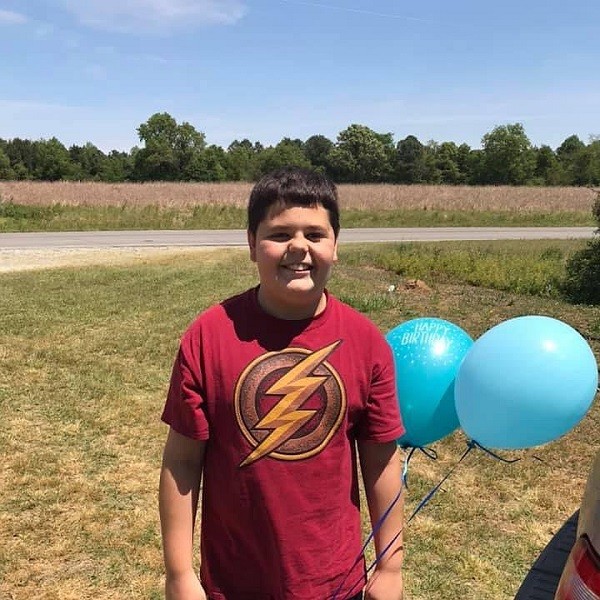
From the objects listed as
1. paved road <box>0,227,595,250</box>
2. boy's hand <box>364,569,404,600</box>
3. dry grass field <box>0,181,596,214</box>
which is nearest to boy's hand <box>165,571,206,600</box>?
boy's hand <box>364,569,404,600</box>

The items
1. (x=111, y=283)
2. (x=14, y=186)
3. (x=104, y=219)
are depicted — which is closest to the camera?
(x=111, y=283)

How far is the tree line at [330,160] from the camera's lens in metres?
56.5

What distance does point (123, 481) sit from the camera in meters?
3.80

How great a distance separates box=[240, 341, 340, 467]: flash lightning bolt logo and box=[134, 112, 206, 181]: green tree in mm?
57524

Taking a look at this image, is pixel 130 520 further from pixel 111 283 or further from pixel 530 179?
pixel 530 179

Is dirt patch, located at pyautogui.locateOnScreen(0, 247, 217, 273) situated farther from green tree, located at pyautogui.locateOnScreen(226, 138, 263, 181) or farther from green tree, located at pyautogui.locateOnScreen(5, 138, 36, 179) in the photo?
green tree, located at pyautogui.locateOnScreen(5, 138, 36, 179)

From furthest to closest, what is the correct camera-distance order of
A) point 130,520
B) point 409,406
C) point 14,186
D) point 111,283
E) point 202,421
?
point 14,186, point 111,283, point 130,520, point 409,406, point 202,421

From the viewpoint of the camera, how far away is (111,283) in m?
9.90

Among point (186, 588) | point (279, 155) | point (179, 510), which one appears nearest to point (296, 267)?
point (179, 510)

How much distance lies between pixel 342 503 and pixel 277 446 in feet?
0.79

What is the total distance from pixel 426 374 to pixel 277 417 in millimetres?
877

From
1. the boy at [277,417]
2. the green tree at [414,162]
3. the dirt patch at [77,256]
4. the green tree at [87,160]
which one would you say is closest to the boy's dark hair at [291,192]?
the boy at [277,417]

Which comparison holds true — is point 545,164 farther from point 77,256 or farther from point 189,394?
point 189,394

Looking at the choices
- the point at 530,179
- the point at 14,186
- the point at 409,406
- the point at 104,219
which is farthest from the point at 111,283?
the point at 530,179
